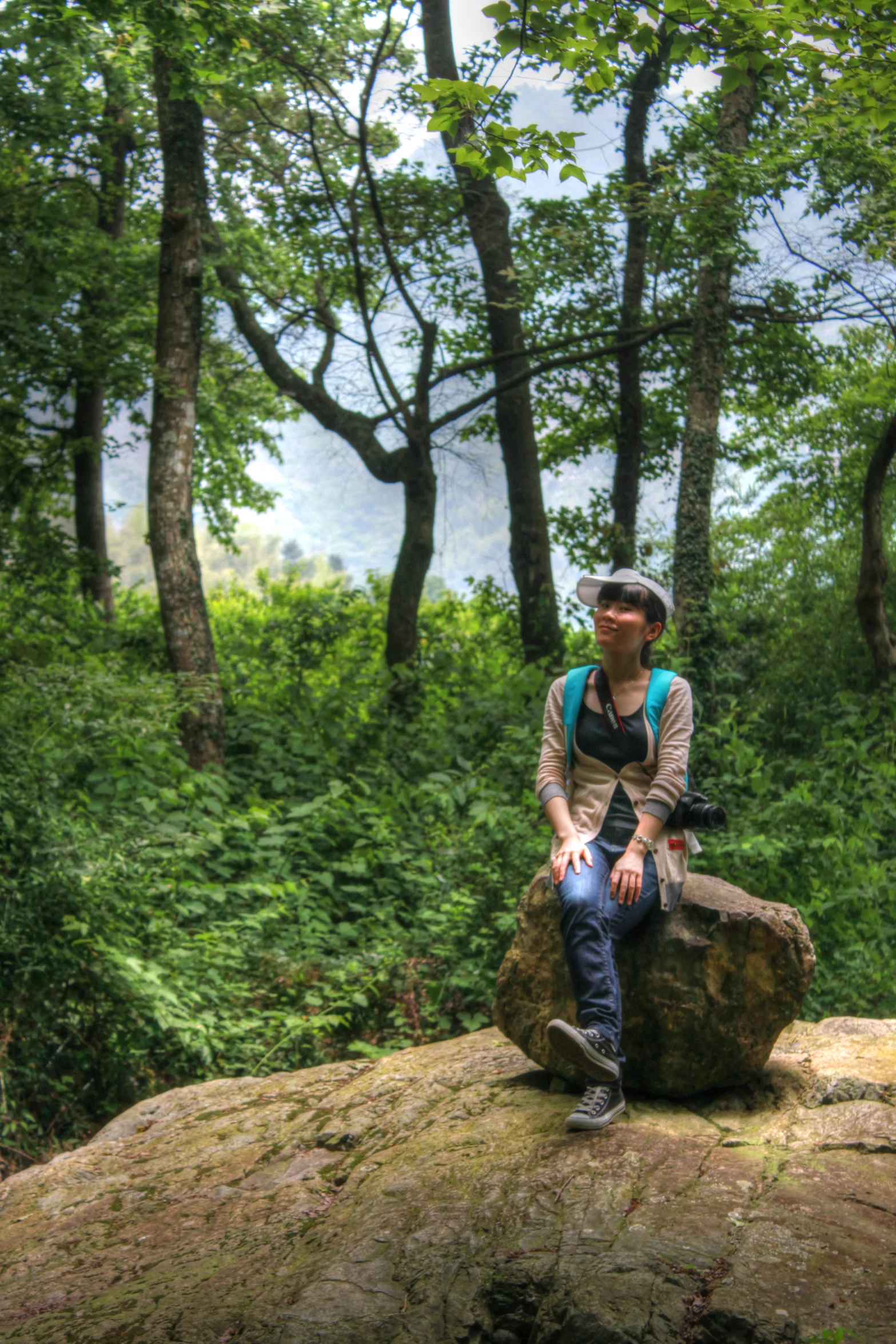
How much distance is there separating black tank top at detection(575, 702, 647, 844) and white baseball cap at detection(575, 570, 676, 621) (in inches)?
17.5

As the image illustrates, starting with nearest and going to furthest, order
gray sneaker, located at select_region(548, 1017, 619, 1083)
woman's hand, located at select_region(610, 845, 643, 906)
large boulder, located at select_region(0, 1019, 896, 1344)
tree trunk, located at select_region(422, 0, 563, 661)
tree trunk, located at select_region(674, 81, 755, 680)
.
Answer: large boulder, located at select_region(0, 1019, 896, 1344) < gray sneaker, located at select_region(548, 1017, 619, 1083) < woman's hand, located at select_region(610, 845, 643, 906) < tree trunk, located at select_region(674, 81, 755, 680) < tree trunk, located at select_region(422, 0, 563, 661)

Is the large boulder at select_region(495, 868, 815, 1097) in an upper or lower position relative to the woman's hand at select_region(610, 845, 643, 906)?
lower

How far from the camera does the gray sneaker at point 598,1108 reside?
3621 mm

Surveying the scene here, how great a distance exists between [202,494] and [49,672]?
11.3 meters

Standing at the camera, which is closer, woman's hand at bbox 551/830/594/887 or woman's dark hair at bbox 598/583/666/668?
woman's hand at bbox 551/830/594/887

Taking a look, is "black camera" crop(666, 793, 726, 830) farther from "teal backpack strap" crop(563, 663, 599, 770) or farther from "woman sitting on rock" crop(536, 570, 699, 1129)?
"teal backpack strap" crop(563, 663, 599, 770)

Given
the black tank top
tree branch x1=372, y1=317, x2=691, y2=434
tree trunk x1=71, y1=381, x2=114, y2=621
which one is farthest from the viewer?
tree trunk x1=71, y1=381, x2=114, y2=621

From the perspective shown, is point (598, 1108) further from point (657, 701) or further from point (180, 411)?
point (180, 411)

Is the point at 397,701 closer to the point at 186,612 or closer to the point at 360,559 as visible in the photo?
the point at 186,612

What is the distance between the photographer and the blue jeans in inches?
144

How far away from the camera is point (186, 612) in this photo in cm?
993

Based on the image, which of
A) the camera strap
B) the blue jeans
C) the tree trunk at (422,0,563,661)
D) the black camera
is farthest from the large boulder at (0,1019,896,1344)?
the tree trunk at (422,0,563,661)

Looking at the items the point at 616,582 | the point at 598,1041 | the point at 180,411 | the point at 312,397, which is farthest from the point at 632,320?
the point at 598,1041

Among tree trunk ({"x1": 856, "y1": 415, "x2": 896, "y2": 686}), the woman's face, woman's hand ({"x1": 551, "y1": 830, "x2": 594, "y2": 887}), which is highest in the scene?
tree trunk ({"x1": 856, "y1": 415, "x2": 896, "y2": 686})
